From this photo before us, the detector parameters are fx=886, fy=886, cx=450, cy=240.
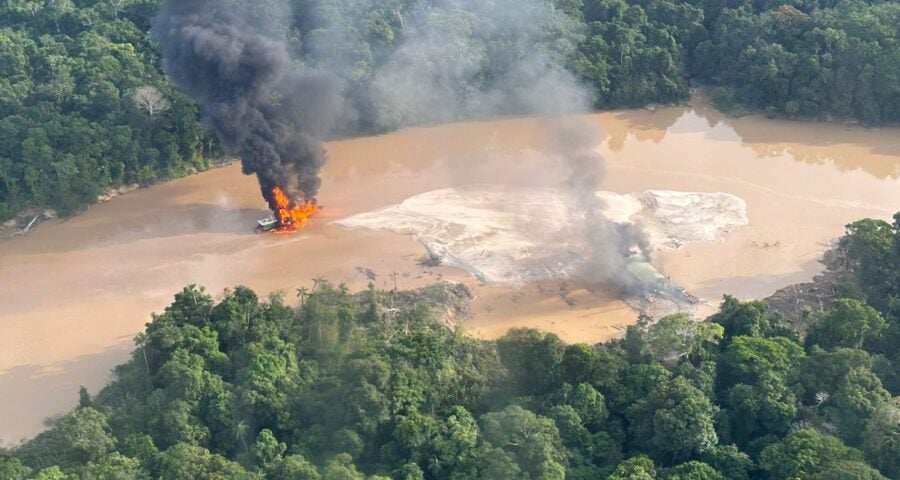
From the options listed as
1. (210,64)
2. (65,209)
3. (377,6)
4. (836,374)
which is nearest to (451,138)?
(377,6)

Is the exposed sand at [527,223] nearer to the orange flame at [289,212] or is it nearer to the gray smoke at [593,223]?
the gray smoke at [593,223]

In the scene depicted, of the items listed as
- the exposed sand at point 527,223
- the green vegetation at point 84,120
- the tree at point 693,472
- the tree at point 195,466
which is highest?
the green vegetation at point 84,120

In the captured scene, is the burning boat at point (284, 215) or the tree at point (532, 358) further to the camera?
the burning boat at point (284, 215)

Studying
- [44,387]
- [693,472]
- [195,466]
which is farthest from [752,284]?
[44,387]

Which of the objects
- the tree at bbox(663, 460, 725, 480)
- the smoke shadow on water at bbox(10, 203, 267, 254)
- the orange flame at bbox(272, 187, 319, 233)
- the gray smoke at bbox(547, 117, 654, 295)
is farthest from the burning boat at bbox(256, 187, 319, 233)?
the tree at bbox(663, 460, 725, 480)

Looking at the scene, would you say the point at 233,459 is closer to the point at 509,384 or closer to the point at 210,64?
the point at 509,384

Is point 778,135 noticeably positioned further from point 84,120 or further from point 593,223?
point 84,120

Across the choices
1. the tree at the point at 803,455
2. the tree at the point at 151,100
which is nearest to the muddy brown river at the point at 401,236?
the tree at the point at 151,100
